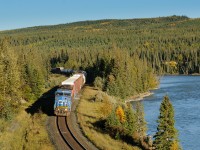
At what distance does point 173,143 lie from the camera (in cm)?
5206

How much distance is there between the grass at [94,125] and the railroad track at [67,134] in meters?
2.12

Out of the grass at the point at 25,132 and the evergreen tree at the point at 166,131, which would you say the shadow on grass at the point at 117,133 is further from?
the grass at the point at 25,132

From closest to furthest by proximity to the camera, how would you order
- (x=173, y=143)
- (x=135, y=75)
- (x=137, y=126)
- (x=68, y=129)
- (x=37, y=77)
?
(x=173, y=143) → (x=68, y=129) → (x=137, y=126) → (x=37, y=77) → (x=135, y=75)

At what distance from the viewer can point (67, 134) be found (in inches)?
2119

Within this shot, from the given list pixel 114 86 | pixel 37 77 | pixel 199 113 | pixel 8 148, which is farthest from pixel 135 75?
pixel 8 148

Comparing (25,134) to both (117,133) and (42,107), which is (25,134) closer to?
(117,133)

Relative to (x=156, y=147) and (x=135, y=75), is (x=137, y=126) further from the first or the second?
(x=135, y=75)

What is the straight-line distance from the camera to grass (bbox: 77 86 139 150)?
5164cm

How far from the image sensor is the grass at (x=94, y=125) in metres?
51.6

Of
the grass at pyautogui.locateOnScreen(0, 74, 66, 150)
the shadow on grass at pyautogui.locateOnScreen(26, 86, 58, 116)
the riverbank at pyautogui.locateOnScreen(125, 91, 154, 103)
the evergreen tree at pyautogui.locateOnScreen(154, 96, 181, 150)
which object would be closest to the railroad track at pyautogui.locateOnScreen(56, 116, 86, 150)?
the grass at pyautogui.locateOnScreen(0, 74, 66, 150)

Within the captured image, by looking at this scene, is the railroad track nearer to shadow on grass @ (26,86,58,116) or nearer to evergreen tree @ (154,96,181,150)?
shadow on grass @ (26,86,58,116)

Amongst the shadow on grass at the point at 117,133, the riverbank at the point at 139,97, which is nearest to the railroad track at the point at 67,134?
the shadow on grass at the point at 117,133

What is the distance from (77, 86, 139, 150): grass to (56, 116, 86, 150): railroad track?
2.12 meters

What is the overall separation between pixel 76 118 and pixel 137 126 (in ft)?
33.6
